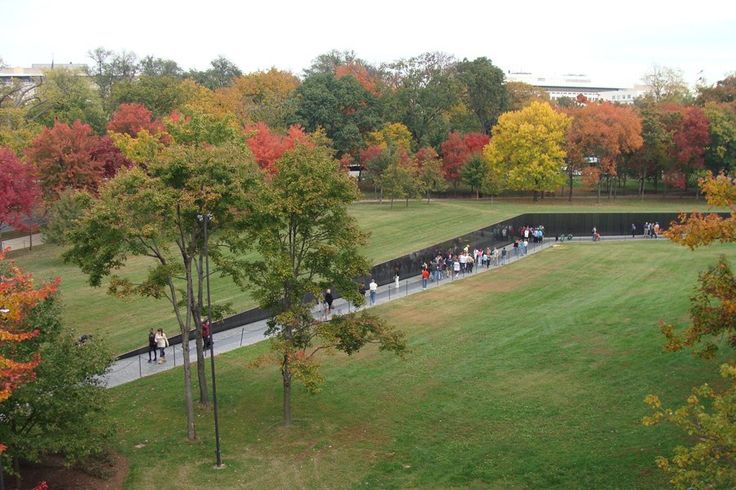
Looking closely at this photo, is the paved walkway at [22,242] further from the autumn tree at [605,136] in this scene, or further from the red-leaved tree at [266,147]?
the autumn tree at [605,136]

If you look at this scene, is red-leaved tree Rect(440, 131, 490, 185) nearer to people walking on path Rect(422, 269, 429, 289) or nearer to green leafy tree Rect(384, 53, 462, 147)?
green leafy tree Rect(384, 53, 462, 147)

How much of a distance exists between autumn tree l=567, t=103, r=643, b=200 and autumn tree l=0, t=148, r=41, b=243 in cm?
4760

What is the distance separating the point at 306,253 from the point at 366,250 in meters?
24.4

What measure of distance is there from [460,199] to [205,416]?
5335cm

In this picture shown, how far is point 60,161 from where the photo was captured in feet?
163

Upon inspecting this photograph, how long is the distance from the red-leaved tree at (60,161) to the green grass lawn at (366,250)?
488 centimetres

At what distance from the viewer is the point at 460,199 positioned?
238 feet

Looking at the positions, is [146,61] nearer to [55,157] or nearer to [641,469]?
[55,157]

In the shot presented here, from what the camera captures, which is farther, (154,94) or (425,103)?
(425,103)

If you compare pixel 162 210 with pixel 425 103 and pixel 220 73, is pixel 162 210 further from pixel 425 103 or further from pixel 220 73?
pixel 220 73

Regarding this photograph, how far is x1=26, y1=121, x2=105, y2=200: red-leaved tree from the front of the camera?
49031 millimetres

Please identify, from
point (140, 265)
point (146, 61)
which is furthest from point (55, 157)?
point (146, 61)

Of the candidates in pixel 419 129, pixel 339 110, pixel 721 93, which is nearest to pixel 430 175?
A: pixel 419 129

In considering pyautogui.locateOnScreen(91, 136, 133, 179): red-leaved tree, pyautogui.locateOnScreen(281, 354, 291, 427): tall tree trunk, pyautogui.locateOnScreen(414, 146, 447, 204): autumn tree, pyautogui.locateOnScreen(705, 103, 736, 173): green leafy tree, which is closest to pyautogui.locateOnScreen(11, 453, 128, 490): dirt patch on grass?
pyautogui.locateOnScreen(281, 354, 291, 427): tall tree trunk
